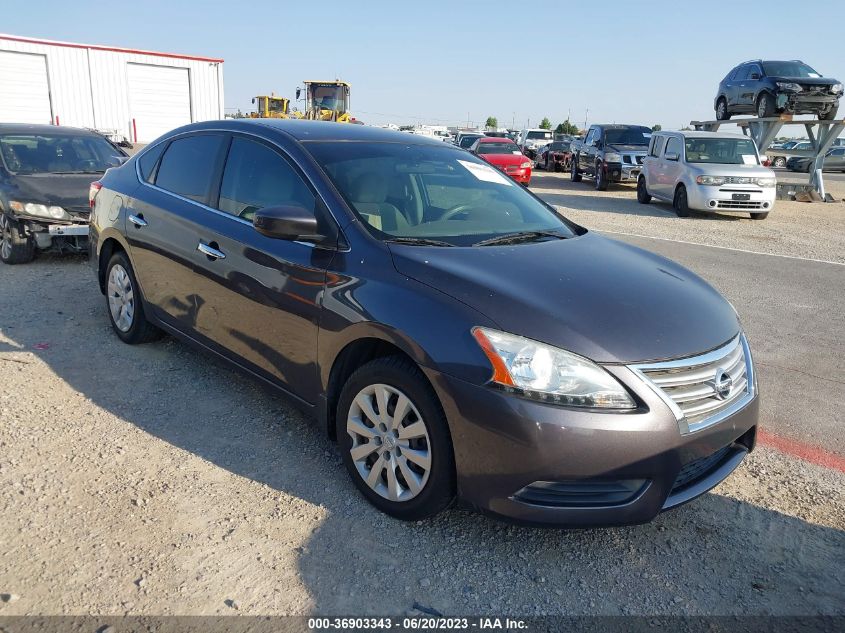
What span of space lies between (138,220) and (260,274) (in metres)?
1.63

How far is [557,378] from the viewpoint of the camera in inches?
102

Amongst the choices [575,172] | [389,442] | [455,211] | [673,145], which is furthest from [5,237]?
[575,172]

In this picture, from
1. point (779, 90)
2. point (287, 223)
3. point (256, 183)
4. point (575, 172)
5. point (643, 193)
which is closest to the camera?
point (287, 223)

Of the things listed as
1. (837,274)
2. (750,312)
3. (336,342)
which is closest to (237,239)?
(336,342)

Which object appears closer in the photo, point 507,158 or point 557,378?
point 557,378

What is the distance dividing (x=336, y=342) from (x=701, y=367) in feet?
5.10

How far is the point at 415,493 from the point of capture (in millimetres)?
2926

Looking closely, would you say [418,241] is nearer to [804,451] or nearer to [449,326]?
[449,326]

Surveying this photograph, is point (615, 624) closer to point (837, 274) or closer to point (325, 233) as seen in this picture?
point (325, 233)

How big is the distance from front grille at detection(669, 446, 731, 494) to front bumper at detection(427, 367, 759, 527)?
→ 3 centimetres

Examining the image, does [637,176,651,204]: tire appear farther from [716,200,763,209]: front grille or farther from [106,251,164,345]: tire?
[106,251,164,345]: tire

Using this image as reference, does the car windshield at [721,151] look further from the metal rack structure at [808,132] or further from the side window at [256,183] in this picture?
the side window at [256,183]

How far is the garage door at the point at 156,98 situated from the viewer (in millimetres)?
33219

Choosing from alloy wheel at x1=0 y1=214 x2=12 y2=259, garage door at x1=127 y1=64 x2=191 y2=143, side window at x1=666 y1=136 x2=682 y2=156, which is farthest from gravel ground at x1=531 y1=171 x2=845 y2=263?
garage door at x1=127 y1=64 x2=191 y2=143
